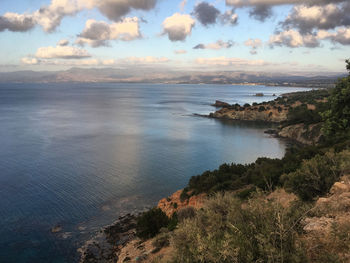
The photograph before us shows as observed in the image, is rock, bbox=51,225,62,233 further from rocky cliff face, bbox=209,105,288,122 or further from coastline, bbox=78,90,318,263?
rocky cliff face, bbox=209,105,288,122

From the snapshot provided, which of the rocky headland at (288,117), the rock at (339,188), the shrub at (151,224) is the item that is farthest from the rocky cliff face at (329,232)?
the rocky headland at (288,117)

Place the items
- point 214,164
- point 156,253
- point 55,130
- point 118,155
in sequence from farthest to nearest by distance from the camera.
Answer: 1. point 55,130
2. point 118,155
3. point 214,164
4. point 156,253

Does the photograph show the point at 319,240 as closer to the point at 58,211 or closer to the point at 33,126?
the point at 58,211

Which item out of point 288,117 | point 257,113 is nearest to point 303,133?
point 288,117

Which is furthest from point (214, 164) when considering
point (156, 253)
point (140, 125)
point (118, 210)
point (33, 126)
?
point (33, 126)

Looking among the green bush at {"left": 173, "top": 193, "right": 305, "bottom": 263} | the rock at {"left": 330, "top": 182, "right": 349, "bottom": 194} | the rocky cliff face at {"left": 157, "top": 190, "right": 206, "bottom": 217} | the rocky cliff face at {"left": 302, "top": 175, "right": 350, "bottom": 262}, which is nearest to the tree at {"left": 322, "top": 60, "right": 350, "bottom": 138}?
the rocky cliff face at {"left": 157, "top": 190, "right": 206, "bottom": 217}

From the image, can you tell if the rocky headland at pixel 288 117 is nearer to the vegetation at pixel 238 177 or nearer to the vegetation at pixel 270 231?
the vegetation at pixel 238 177
